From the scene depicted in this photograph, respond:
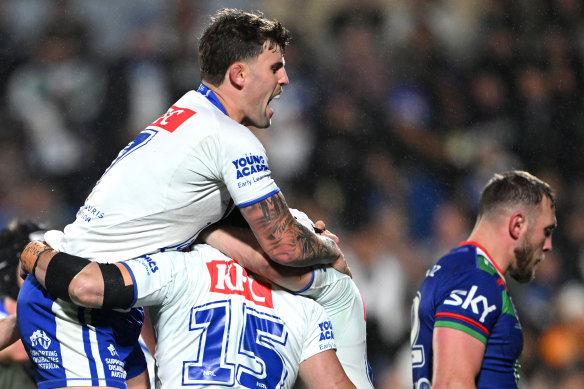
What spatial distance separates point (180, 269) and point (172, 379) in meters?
0.35

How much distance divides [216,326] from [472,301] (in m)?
1.00

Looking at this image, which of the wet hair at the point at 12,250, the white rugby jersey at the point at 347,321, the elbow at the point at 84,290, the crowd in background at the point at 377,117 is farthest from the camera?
the crowd in background at the point at 377,117

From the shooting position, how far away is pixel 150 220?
2145 millimetres

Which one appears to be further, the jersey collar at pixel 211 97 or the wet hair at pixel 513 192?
the wet hair at pixel 513 192

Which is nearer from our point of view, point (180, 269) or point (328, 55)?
point (180, 269)

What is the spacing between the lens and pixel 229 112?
7.94 feet

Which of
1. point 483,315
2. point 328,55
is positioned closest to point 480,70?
point 328,55

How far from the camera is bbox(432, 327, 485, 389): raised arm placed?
246 centimetres

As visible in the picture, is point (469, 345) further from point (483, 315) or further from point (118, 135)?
point (118, 135)

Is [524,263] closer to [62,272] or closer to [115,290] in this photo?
[115,290]

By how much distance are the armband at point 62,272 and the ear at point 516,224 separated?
176 centimetres

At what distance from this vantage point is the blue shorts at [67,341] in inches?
83.9

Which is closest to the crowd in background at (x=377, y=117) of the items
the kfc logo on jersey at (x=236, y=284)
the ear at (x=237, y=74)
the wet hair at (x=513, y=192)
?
the wet hair at (x=513, y=192)

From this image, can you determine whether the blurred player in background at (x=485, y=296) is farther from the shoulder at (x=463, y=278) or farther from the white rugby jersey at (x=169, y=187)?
the white rugby jersey at (x=169, y=187)
